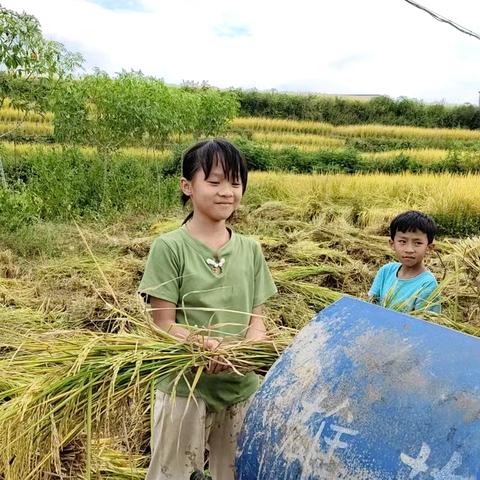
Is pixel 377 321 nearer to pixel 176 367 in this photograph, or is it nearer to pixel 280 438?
pixel 280 438

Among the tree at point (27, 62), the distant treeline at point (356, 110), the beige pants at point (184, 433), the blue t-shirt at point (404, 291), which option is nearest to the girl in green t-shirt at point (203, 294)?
the beige pants at point (184, 433)

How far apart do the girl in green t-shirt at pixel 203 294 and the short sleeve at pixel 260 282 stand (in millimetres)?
40

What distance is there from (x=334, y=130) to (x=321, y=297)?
99.6ft

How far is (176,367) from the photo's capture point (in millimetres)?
1758

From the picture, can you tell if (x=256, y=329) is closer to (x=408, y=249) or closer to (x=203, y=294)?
(x=203, y=294)

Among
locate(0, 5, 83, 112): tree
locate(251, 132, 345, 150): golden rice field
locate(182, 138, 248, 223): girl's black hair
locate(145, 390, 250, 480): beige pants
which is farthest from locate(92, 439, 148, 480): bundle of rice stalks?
locate(251, 132, 345, 150): golden rice field

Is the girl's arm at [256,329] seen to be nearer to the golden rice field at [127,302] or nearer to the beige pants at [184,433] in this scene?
the golden rice field at [127,302]

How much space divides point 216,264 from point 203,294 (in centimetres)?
10

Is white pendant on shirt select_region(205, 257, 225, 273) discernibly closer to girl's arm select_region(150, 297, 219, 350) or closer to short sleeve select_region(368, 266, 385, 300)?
girl's arm select_region(150, 297, 219, 350)

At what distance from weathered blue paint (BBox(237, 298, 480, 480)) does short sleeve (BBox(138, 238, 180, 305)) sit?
48cm

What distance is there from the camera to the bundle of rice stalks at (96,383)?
1762 millimetres

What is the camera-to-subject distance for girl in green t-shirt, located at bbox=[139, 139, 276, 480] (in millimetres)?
1979

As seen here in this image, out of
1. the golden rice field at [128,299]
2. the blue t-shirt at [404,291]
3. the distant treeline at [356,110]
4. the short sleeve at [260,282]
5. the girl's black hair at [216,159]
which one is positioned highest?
the distant treeline at [356,110]

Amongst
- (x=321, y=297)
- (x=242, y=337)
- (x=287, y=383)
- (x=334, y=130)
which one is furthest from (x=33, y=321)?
(x=334, y=130)
